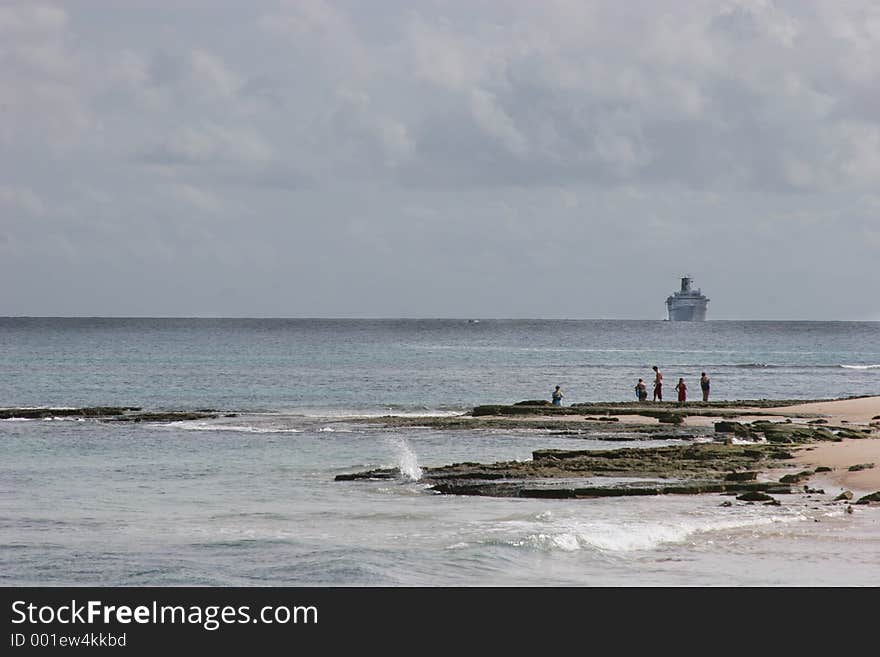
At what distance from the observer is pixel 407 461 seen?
3866 cm

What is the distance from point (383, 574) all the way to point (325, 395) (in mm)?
55506

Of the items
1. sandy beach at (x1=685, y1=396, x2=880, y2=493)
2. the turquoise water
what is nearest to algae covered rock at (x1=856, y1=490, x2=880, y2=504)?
sandy beach at (x1=685, y1=396, x2=880, y2=493)

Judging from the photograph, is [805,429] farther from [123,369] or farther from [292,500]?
[123,369]

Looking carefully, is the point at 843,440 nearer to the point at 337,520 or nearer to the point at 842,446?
the point at 842,446

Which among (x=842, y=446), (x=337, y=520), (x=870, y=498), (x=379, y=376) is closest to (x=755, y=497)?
(x=870, y=498)

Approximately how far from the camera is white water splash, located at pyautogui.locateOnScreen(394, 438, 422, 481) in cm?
3528

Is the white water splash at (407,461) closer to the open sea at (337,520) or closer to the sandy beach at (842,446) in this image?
the open sea at (337,520)

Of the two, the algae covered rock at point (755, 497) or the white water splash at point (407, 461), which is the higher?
the algae covered rock at point (755, 497)

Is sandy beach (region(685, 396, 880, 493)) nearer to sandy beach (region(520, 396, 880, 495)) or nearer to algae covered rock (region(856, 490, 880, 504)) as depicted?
sandy beach (region(520, 396, 880, 495))

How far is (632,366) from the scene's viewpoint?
11844 cm

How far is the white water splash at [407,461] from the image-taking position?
35281 mm

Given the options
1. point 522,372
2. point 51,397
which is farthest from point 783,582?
point 522,372

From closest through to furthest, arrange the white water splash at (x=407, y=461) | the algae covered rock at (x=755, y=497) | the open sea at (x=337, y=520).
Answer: the open sea at (x=337, y=520)
the algae covered rock at (x=755, y=497)
the white water splash at (x=407, y=461)

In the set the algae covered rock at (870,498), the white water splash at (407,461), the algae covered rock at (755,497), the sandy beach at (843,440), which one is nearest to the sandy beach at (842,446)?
the sandy beach at (843,440)
